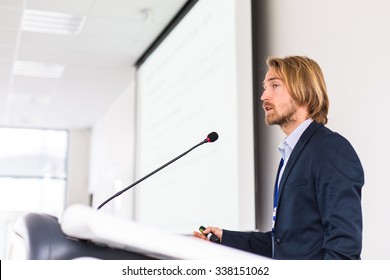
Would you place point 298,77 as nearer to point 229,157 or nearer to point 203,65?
point 229,157

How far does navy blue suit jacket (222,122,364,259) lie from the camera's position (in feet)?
3.60

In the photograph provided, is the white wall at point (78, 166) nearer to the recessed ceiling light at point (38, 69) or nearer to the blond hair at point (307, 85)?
the recessed ceiling light at point (38, 69)

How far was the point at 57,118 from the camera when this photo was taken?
8.26 meters

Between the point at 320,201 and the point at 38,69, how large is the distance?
5.34m

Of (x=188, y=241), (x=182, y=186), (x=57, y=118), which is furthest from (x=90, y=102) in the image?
(x=188, y=241)

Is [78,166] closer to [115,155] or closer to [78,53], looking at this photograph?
[115,155]

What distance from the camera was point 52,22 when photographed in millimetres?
4688

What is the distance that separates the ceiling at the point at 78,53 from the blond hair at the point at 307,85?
2.81 metres

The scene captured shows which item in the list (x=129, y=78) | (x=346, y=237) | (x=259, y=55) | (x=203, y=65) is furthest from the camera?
(x=129, y=78)

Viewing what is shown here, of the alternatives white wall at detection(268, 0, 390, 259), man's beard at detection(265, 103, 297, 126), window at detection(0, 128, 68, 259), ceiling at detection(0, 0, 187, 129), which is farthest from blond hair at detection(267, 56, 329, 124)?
window at detection(0, 128, 68, 259)

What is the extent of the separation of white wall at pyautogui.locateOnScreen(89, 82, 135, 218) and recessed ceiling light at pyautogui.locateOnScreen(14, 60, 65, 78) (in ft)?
3.08

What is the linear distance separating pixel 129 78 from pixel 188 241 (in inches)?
227

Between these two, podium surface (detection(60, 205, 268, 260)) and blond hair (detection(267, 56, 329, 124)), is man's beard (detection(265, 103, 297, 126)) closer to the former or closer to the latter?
blond hair (detection(267, 56, 329, 124))

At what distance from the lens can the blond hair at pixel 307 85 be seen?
1425mm
